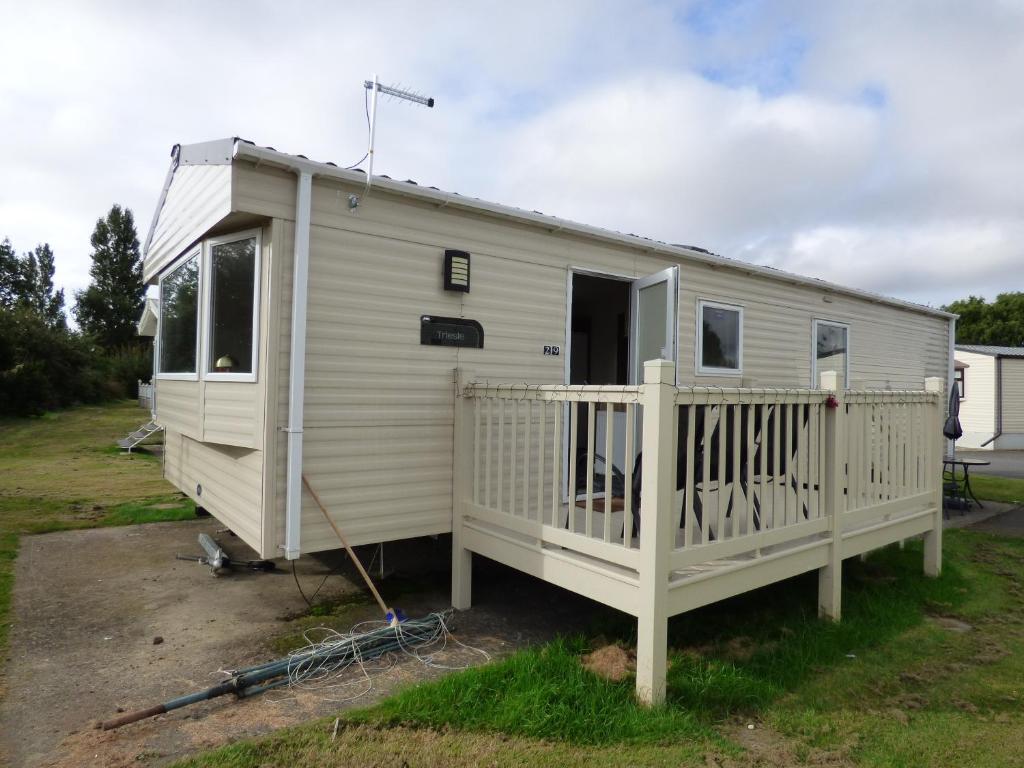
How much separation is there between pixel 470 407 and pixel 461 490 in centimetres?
58

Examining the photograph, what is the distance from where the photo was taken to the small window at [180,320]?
4867 mm

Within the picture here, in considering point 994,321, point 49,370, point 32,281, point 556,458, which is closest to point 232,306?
point 556,458

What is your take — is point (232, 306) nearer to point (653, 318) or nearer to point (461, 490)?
point (461, 490)

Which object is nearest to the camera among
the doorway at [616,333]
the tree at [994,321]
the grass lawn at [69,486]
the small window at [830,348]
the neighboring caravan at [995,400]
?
the doorway at [616,333]

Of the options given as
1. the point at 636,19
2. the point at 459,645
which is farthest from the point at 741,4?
the point at 459,645

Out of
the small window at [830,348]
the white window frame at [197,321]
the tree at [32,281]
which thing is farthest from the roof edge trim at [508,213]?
the tree at [32,281]

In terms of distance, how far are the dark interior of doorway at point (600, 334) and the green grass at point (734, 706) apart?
383 cm

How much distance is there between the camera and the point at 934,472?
5137mm

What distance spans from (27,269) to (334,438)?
44167 mm

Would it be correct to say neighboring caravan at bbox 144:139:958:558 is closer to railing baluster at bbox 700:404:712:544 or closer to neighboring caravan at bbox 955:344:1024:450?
railing baluster at bbox 700:404:712:544

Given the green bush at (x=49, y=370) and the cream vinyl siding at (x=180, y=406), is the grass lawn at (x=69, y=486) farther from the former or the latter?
the green bush at (x=49, y=370)

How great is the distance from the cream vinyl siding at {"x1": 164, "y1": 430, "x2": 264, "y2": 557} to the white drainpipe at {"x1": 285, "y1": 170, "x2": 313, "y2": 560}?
0.78ft

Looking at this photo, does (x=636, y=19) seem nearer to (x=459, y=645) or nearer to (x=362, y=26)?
(x=362, y=26)

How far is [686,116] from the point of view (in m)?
9.09
